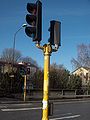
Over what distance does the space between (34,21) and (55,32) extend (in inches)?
27.9

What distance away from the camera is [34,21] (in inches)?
367

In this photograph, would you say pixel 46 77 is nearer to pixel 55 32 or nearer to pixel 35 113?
pixel 55 32

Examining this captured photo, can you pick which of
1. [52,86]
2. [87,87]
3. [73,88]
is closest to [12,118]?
[52,86]

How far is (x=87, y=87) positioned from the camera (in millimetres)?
55250

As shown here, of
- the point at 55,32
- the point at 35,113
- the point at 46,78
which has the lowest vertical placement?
the point at 35,113

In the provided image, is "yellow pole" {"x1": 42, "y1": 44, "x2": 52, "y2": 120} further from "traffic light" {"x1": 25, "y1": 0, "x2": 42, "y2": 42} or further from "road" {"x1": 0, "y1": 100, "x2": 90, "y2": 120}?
"road" {"x1": 0, "y1": 100, "x2": 90, "y2": 120}

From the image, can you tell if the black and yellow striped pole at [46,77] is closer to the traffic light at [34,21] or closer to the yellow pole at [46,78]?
the yellow pole at [46,78]

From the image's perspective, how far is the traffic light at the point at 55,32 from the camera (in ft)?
31.6

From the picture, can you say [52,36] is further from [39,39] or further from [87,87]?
[87,87]

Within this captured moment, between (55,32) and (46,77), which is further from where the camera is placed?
(55,32)

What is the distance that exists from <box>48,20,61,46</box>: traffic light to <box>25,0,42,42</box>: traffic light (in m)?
0.45

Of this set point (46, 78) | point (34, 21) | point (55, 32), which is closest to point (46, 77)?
point (46, 78)

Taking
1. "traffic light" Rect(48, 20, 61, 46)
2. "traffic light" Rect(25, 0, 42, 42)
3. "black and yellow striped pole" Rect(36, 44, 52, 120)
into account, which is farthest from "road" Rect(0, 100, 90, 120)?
"traffic light" Rect(25, 0, 42, 42)

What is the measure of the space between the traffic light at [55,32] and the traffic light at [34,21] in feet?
1.46
